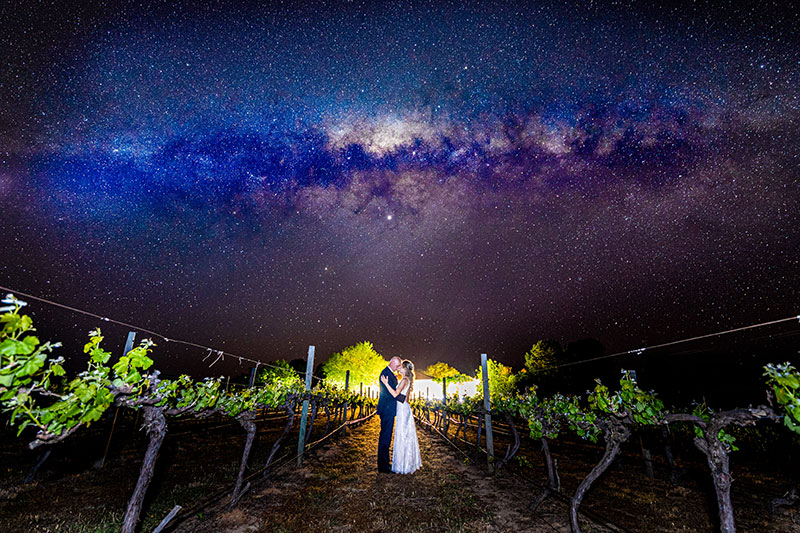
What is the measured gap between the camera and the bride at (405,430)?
8.57 metres

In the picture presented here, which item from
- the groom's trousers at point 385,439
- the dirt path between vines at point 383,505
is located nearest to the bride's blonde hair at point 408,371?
the groom's trousers at point 385,439

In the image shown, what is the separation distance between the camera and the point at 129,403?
3.67 metres

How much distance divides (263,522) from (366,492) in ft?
8.41

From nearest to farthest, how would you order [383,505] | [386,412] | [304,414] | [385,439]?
[383,505] < [386,412] < [385,439] < [304,414]

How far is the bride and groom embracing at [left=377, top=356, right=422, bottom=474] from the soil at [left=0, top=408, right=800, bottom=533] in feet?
1.23

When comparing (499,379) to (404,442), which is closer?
(404,442)

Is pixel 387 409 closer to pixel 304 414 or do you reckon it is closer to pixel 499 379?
pixel 304 414

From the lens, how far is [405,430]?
867cm

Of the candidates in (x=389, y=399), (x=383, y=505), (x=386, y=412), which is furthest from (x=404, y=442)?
(x=383, y=505)

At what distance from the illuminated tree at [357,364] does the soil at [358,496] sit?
55.6 meters

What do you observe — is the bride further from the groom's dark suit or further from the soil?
the soil

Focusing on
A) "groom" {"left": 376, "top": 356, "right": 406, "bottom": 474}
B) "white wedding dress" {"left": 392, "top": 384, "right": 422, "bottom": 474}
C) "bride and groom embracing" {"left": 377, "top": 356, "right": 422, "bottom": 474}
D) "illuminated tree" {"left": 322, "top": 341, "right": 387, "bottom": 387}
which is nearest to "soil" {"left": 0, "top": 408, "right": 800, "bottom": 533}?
"white wedding dress" {"left": 392, "top": 384, "right": 422, "bottom": 474}

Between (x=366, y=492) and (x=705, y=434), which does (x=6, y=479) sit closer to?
(x=366, y=492)

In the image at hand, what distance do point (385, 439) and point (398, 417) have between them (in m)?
0.84
